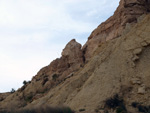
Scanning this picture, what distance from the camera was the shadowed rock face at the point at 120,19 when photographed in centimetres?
2555

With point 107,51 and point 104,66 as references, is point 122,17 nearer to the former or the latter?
point 107,51

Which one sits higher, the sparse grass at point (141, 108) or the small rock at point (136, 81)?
the small rock at point (136, 81)

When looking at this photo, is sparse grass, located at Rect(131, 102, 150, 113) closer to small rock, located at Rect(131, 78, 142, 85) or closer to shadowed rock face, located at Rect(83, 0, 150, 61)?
small rock, located at Rect(131, 78, 142, 85)

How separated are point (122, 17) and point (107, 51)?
6701 mm

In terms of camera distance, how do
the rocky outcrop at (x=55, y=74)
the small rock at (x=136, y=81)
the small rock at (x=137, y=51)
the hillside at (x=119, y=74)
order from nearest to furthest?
the hillside at (x=119, y=74) < the small rock at (x=136, y=81) < the small rock at (x=137, y=51) < the rocky outcrop at (x=55, y=74)

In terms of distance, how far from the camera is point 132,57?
18.3m

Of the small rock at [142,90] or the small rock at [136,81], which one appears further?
the small rock at [136,81]

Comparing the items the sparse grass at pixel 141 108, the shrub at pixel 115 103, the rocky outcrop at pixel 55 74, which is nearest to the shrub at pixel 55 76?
the rocky outcrop at pixel 55 74

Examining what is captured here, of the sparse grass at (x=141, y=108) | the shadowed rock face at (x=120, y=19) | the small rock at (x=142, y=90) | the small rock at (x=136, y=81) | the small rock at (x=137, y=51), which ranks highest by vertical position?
the shadowed rock face at (x=120, y=19)

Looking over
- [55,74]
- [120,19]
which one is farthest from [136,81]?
[55,74]

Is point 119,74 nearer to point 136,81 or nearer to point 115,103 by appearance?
point 136,81

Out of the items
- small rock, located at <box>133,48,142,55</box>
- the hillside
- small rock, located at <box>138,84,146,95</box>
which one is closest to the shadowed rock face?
the hillside

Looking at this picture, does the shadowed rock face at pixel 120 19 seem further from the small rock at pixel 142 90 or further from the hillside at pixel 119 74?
the small rock at pixel 142 90

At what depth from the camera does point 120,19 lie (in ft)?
87.6
